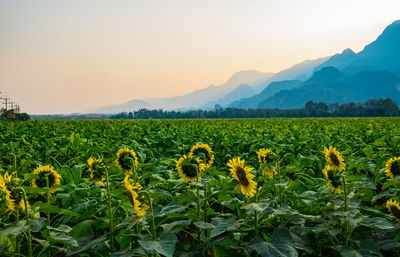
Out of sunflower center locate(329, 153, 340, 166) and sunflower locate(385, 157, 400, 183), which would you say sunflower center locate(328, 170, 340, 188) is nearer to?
sunflower center locate(329, 153, 340, 166)

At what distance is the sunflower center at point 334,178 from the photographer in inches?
83.6

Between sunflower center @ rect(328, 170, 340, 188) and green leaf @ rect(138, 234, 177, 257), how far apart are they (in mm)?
1239

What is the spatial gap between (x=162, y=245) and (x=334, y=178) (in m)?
1.33

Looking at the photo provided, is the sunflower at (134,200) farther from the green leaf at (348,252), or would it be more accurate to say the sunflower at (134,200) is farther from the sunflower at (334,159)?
the sunflower at (334,159)

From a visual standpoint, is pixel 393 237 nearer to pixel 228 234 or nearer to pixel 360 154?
pixel 228 234

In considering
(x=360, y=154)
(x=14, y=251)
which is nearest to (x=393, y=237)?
(x=14, y=251)

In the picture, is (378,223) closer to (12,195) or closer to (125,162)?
(125,162)

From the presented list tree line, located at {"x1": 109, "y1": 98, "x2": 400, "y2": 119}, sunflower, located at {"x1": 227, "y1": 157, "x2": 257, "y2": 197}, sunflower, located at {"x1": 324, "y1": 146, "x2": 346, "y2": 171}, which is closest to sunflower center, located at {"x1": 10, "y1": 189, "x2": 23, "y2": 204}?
sunflower, located at {"x1": 227, "y1": 157, "x2": 257, "y2": 197}

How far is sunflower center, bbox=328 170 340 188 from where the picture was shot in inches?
83.6

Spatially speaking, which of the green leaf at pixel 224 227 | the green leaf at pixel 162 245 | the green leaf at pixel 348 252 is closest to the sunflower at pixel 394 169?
the green leaf at pixel 348 252

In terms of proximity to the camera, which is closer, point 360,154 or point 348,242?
point 348,242

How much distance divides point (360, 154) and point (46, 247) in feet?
19.6

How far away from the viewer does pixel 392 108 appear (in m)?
106

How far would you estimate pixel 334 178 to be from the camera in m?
2.15
